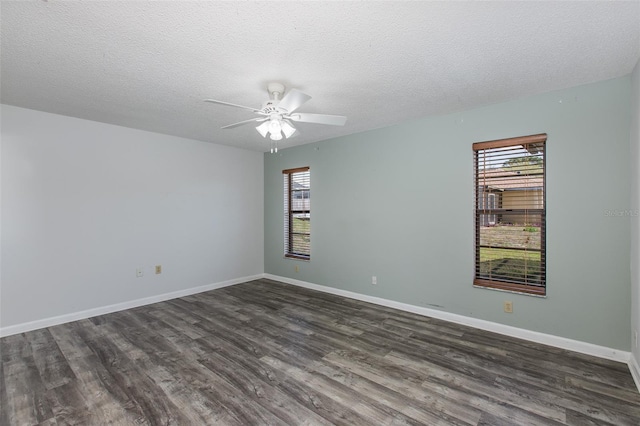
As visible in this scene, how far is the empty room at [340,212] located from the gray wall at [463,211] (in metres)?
0.02

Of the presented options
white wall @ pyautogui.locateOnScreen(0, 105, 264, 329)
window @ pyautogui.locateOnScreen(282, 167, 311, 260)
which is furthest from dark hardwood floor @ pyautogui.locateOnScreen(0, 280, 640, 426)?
window @ pyautogui.locateOnScreen(282, 167, 311, 260)

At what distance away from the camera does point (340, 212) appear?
468 centimetres

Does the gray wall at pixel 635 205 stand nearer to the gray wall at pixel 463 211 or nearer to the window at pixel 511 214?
the gray wall at pixel 463 211

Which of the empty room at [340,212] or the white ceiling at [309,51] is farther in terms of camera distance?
the empty room at [340,212]

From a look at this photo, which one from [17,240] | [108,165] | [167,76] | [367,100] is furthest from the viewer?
[108,165]

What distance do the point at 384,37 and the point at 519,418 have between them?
2628 mm

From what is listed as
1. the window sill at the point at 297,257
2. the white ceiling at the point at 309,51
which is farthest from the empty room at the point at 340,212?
the window sill at the point at 297,257

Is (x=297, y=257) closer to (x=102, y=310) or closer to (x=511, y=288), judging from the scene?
(x=102, y=310)

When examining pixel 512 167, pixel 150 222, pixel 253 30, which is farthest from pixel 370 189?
pixel 150 222

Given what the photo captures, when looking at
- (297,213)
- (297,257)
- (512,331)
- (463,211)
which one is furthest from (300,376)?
(297,213)

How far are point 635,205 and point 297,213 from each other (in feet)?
13.9

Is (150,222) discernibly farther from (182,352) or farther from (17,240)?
(182,352)

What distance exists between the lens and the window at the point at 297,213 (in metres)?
5.25

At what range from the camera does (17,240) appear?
3.32 metres
